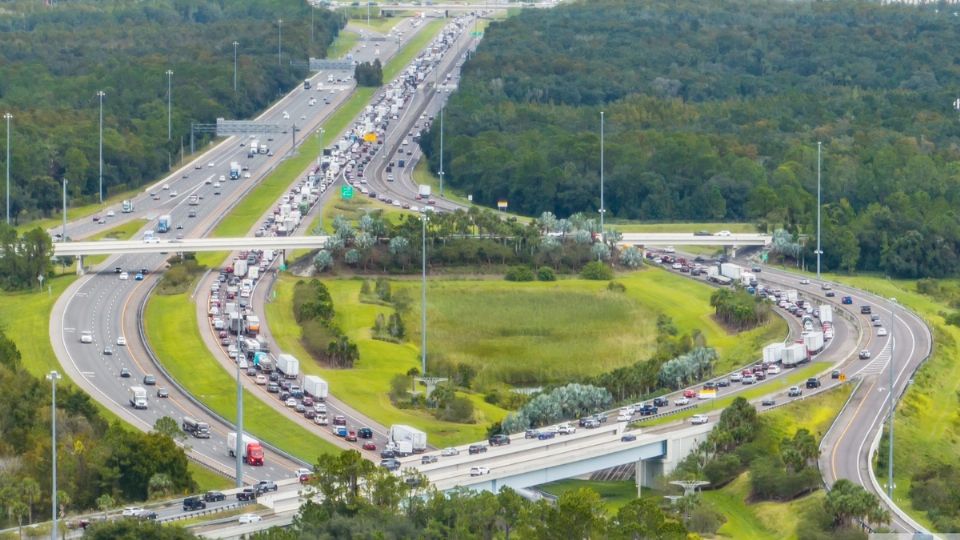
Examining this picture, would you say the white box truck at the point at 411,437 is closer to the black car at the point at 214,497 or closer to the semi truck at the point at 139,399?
the semi truck at the point at 139,399

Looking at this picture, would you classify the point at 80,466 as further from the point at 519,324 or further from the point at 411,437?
the point at 519,324

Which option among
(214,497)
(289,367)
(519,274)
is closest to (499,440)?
(214,497)

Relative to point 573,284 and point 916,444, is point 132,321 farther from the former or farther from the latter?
point 916,444

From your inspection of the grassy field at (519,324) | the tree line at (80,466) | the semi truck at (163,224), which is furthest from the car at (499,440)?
the semi truck at (163,224)

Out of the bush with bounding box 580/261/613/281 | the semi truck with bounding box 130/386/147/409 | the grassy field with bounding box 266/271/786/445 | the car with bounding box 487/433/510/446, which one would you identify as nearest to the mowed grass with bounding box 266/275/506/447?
the grassy field with bounding box 266/271/786/445

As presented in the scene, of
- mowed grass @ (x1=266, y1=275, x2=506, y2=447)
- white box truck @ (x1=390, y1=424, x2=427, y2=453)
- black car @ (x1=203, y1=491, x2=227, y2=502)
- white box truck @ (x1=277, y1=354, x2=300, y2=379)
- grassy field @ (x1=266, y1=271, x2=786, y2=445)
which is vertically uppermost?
black car @ (x1=203, y1=491, x2=227, y2=502)

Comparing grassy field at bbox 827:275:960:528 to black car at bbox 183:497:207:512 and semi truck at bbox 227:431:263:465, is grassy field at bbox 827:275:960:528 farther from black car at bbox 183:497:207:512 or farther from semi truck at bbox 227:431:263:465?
black car at bbox 183:497:207:512
